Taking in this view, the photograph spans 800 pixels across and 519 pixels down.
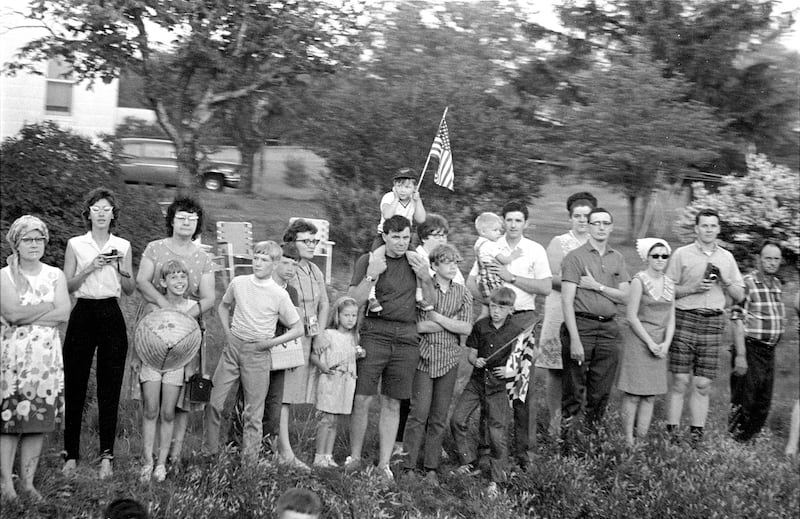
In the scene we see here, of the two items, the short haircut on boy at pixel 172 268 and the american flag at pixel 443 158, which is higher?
the american flag at pixel 443 158

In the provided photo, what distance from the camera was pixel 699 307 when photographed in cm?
816

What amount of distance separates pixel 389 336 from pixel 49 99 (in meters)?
9.79

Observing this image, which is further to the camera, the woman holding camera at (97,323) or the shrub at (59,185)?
the shrub at (59,185)

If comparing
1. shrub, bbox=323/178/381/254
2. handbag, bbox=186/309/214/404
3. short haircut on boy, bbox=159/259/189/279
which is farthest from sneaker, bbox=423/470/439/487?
shrub, bbox=323/178/381/254

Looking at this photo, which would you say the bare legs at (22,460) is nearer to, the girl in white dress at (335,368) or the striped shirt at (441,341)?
the girl in white dress at (335,368)

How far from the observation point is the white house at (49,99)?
41.4 feet

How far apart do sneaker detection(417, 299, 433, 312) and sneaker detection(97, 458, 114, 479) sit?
7.56 feet

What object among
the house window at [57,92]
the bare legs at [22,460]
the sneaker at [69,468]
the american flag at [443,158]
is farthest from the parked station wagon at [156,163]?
the bare legs at [22,460]

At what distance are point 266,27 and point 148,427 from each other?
22.6 feet

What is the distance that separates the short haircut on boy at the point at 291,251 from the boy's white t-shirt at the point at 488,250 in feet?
5.16

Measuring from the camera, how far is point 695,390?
Answer: 8.32m

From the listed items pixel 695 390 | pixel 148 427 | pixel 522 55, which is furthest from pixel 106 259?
pixel 522 55

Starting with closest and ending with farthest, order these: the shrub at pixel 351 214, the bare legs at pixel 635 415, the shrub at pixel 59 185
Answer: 1. the bare legs at pixel 635 415
2. the shrub at pixel 59 185
3. the shrub at pixel 351 214

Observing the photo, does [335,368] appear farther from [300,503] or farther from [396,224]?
[300,503]
